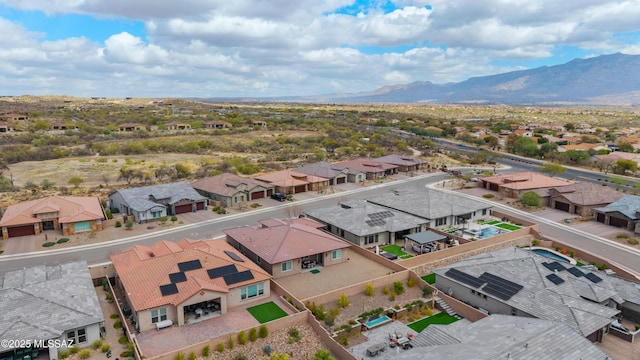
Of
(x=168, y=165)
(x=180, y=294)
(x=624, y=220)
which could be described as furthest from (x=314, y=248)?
(x=168, y=165)

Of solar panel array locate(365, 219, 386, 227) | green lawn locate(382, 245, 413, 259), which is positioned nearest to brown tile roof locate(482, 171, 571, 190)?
solar panel array locate(365, 219, 386, 227)

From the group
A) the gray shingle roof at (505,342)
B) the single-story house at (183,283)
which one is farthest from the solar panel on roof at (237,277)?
the gray shingle roof at (505,342)

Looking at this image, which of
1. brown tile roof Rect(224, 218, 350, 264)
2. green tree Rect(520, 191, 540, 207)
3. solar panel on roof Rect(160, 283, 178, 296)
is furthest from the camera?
green tree Rect(520, 191, 540, 207)

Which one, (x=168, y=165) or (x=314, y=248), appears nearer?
(x=314, y=248)

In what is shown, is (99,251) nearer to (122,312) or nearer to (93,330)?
(122,312)

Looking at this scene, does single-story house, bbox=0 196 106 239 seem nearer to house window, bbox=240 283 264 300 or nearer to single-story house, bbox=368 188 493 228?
house window, bbox=240 283 264 300

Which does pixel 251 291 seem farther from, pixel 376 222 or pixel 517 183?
pixel 517 183

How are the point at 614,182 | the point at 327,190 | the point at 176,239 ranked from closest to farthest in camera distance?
the point at 176,239 < the point at 327,190 < the point at 614,182
